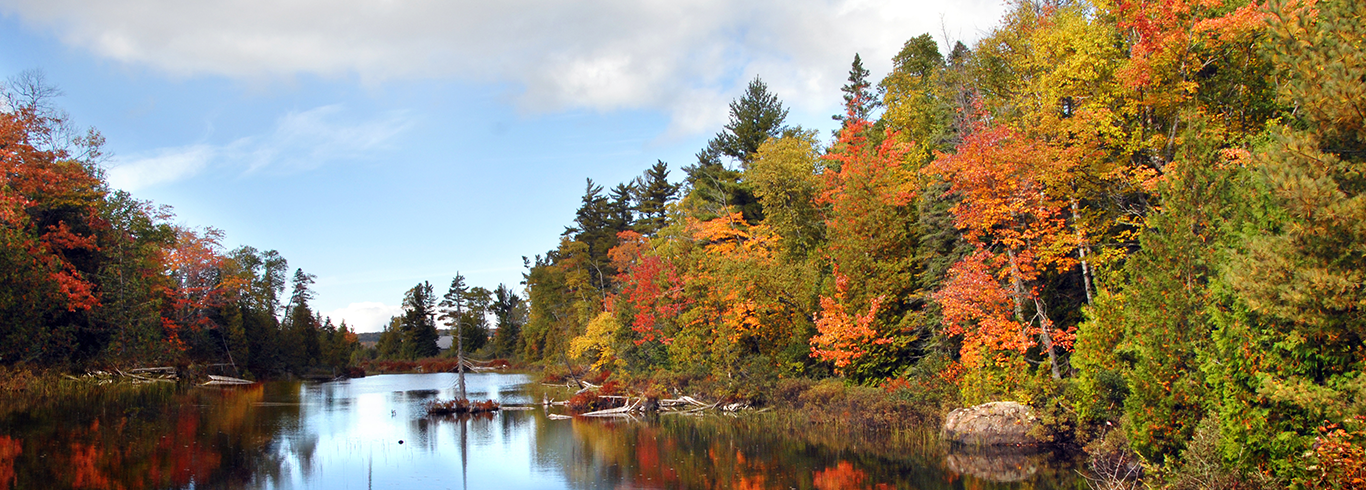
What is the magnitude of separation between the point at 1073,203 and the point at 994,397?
18.8 ft

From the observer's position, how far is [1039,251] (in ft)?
69.0

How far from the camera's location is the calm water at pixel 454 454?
16.2 meters

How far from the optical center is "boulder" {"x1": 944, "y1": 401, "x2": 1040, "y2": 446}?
19766 mm

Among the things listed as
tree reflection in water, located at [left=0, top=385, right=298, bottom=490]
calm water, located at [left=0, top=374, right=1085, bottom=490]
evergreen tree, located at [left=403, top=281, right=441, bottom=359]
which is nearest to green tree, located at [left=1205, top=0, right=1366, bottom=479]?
calm water, located at [left=0, top=374, right=1085, bottom=490]

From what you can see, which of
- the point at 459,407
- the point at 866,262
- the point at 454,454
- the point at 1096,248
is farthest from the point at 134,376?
the point at 1096,248

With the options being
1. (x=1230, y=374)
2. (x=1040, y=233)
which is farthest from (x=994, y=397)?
(x=1230, y=374)

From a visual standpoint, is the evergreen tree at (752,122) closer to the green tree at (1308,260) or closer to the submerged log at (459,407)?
the submerged log at (459,407)

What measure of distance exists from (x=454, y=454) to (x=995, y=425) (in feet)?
47.7

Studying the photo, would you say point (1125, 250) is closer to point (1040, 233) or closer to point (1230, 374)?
point (1040, 233)

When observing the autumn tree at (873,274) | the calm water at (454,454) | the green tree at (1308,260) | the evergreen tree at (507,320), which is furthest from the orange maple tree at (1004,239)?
the evergreen tree at (507,320)

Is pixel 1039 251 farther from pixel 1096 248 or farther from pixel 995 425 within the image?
pixel 995 425

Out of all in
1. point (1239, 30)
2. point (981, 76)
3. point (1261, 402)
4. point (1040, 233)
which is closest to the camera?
point (1261, 402)

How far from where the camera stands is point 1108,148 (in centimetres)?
1997

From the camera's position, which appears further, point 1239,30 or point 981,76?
point 981,76
